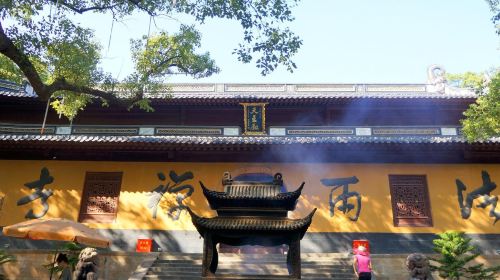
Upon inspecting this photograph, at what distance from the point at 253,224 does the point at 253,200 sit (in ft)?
1.72

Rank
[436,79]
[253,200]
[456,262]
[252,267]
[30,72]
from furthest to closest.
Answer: [436,79], [252,267], [30,72], [456,262], [253,200]

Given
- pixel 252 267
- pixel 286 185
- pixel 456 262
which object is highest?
pixel 286 185

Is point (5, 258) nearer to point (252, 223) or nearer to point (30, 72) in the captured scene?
point (30, 72)

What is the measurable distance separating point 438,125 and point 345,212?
5.21 meters

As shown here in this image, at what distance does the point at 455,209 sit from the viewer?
38.4 ft

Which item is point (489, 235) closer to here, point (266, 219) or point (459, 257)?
point (459, 257)

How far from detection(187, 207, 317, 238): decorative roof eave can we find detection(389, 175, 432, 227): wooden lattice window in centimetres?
543

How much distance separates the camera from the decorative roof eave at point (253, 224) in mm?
7395

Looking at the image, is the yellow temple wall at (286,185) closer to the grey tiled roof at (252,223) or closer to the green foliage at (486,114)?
the green foliage at (486,114)

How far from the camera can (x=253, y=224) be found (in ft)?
24.4

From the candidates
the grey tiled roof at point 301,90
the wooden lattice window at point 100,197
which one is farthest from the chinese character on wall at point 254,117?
the wooden lattice window at point 100,197

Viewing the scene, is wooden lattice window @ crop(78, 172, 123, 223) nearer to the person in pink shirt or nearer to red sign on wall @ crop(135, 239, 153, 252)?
red sign on wall @ crop(135, 239, 153, 252)

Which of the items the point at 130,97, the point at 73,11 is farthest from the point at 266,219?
the point at 73,11

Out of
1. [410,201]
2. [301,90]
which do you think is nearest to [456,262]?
[410,201]
